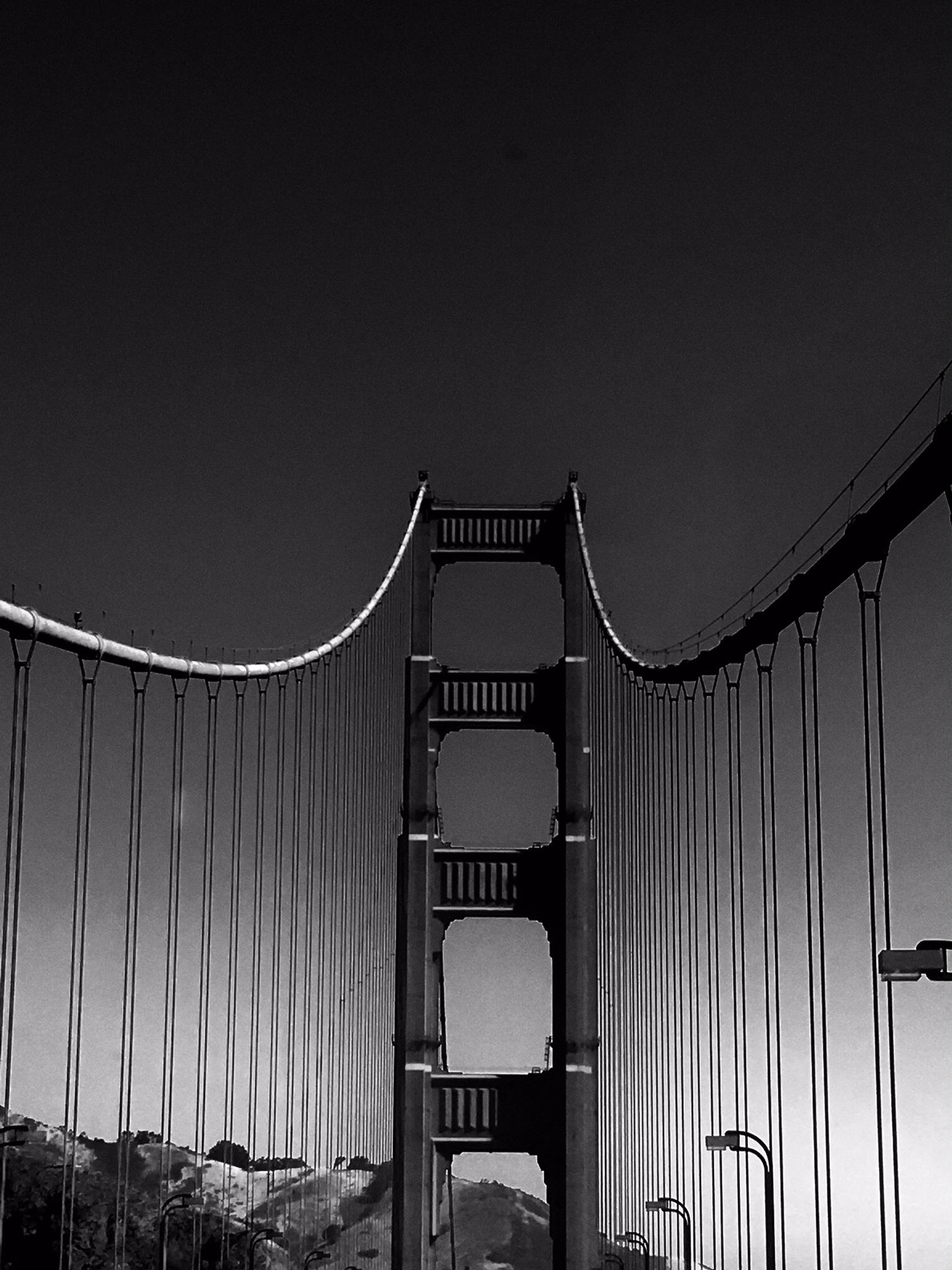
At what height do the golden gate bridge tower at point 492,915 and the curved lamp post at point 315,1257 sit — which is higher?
the golden gate bridge tower at point 492,915

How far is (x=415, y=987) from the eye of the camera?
2759cm

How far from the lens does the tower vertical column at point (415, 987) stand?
2717 centimetres

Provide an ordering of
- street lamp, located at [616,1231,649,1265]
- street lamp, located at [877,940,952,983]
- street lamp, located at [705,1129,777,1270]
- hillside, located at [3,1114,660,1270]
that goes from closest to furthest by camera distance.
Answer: street lamp, located at [877,940,952,983], street lamp, located at [705,1129,777,1270], street lamp, located at [616,1231,649,1265], hillside, located at [3,1114,660,1270]

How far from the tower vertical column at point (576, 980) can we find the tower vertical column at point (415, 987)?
5.55 ft

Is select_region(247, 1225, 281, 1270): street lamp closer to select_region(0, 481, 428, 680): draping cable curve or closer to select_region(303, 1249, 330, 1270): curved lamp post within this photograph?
select_region(303, 1249, 330, 1270): curved lamp post

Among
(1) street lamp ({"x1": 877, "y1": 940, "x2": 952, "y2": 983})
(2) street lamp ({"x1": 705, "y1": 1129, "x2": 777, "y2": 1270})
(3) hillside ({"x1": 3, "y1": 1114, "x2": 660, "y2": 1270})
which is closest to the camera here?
(1) street lamp ({"x1": 877, "y1": 940, "x2": 952, "y2": 983})

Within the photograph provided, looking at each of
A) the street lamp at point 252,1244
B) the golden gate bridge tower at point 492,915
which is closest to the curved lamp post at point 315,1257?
the street lamp at point 252,1244

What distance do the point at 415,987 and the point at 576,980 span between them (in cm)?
220

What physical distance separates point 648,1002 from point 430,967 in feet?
13.2

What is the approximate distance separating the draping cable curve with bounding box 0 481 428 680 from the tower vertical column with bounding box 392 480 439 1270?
9.46 ft

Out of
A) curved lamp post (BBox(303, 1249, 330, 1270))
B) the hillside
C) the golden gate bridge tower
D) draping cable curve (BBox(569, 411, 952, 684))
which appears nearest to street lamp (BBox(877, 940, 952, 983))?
draping cable curve (BBox(569, 411, 952, 684))

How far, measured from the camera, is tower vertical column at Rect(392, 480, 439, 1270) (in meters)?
27.2

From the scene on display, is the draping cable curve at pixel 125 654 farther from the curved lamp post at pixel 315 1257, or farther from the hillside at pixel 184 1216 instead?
the curved lamp post at pixel 315 1257

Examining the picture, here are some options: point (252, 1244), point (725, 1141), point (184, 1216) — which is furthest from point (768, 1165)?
point (184, 1216)
